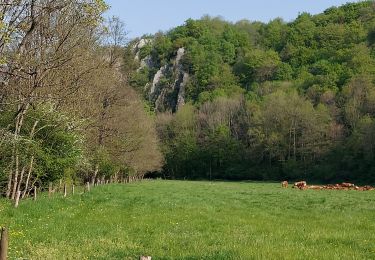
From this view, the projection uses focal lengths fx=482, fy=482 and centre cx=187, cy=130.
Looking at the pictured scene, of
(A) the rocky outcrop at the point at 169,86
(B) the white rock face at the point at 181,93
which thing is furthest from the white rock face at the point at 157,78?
(B) the white rock face at the point at 181,93

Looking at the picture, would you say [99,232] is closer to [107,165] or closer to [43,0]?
[43,0]

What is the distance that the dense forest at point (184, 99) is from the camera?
2181 cm

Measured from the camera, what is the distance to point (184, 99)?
160 metres

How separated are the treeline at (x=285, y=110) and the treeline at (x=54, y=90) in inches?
560

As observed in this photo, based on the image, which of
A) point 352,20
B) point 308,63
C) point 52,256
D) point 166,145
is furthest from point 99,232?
point 352,20

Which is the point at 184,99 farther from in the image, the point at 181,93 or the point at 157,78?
the point at 157,78

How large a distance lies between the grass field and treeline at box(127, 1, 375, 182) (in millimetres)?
35577

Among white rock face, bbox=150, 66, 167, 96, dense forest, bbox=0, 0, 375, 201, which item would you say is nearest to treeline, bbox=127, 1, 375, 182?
dense forest, bbox=0, 0, 375, 201

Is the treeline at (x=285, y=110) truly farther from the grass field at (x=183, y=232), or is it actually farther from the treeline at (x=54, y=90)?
the grass field at (x=183, y=232)

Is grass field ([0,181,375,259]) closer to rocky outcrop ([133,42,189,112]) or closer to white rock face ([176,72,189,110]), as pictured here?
white rock face ([176,72,189,110])

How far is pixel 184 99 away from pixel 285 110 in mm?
64594

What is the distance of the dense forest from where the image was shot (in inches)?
859

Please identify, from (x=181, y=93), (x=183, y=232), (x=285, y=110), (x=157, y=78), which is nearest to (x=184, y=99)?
(x=181, y=93)

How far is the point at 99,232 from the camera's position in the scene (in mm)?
15625
